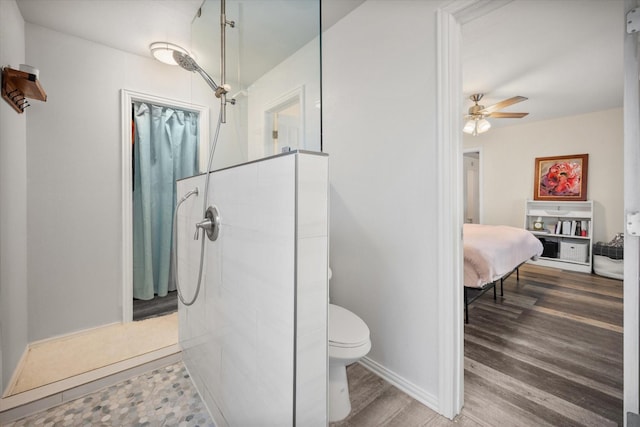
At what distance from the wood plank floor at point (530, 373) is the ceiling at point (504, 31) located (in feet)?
6.76

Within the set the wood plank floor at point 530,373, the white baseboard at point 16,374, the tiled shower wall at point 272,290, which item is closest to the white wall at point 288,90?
the tiled shower wall at point 272,290

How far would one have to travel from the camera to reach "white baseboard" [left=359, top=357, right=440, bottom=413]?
1.45 metres

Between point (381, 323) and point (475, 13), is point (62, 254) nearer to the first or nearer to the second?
point (381, 323)

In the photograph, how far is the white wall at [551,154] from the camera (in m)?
3.99

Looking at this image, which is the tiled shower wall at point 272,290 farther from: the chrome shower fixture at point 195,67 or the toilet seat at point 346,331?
the chrome shower fixture at point 195,67

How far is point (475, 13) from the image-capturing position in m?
1.29

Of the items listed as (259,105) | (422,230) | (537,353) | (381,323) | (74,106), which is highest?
(74,106)

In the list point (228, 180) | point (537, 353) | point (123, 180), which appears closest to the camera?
point (228, 180)

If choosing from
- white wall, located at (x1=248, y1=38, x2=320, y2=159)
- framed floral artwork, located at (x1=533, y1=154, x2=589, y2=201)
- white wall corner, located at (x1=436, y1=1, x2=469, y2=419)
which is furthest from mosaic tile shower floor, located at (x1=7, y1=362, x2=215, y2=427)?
framed floral artwork, located at (x1=533, y1=154, x2=589, y2=201)

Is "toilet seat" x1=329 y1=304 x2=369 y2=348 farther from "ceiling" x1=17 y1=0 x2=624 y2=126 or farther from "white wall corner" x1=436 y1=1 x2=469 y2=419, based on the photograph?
"ceiling" x1=17 y1=0 x2=624 y2=126

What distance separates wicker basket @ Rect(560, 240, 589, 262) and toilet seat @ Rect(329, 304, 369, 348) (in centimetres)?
459

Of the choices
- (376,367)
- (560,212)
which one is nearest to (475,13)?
(376,367)

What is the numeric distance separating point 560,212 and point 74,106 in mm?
6275

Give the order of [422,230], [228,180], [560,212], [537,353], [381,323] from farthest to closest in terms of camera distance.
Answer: [560,212] → [537,353] → [381,323] → [422,230] → [228,180]
